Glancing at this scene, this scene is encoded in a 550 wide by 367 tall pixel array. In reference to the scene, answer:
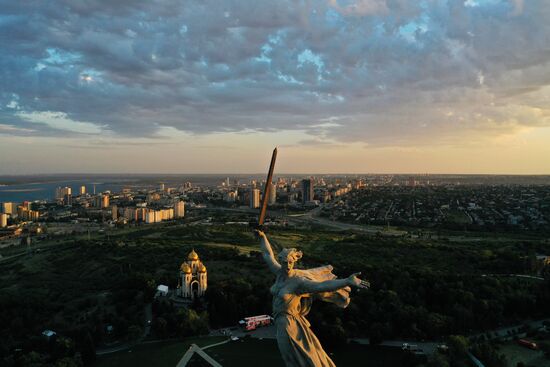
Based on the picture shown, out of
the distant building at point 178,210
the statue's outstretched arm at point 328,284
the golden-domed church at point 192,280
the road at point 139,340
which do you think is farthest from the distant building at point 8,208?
the statue's outstretched arm at point 328,284

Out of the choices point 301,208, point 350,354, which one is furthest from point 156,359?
point 301,208

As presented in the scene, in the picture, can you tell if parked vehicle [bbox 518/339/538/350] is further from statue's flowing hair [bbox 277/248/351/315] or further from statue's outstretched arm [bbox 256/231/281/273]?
statue's outstretched arm [bbox 256/231/281/273]

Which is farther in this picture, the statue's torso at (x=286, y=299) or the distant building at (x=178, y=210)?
the distant building at (x=178, y=210)

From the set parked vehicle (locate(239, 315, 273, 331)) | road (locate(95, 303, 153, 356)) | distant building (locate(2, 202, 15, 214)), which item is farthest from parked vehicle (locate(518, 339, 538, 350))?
distant building (locate(2, 202, 15, 214))

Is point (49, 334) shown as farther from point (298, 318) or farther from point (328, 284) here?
point (328, 284)

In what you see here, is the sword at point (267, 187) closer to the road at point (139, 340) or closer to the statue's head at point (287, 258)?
the statue's head at point (287, 258)

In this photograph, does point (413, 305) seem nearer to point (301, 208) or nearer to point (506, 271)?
point (506, 271)
